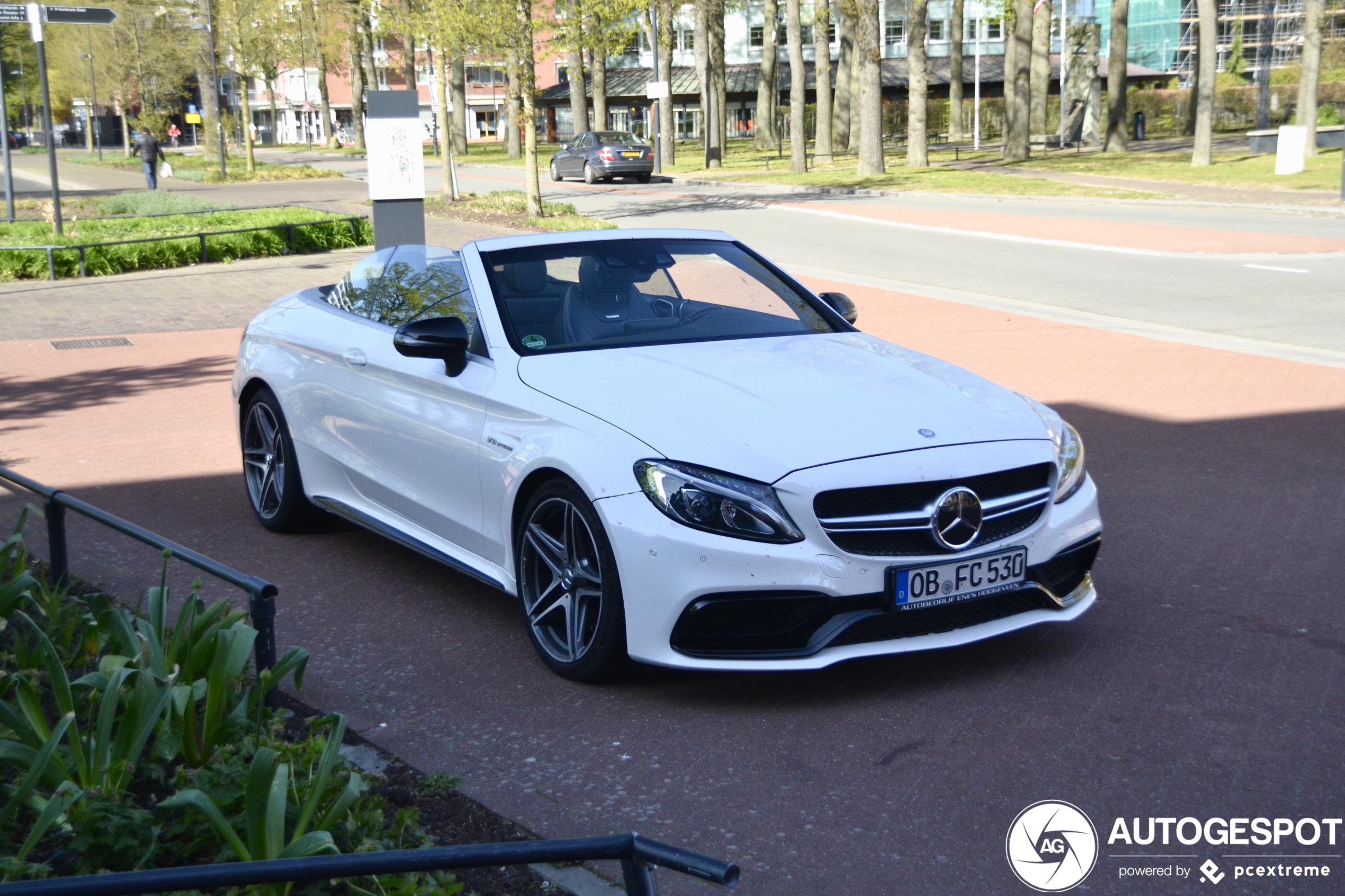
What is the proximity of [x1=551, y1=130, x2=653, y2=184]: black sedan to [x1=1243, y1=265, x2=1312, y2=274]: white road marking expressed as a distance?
85.8ft

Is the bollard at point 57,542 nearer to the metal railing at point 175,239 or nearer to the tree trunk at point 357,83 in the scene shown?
A: the metal railing at point 175,239

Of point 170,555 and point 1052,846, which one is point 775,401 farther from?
point 170,555

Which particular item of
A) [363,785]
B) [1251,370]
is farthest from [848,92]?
[363,785]

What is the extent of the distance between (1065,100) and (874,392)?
61320mm

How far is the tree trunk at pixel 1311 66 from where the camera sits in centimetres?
3434

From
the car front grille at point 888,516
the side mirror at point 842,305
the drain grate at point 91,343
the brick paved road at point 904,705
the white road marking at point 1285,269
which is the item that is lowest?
the brick paved road at point 904,705

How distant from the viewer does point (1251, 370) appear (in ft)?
34.4

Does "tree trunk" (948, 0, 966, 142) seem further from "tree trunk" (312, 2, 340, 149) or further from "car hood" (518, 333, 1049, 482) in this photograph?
"car hood" (518, 333, 1049, 482)

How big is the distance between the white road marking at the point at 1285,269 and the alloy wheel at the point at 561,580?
14.6 meters

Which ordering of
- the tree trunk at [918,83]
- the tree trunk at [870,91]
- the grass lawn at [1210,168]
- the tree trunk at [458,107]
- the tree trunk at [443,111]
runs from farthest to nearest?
the tree trunk at [458,107]
the tree trunk at [918,83]
the tree trunk at [870,91]
the grass lawn at [1210,168]
the tree trunk at [443,111]

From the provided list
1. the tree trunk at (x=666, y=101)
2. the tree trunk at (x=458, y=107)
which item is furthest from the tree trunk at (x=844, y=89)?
the tree trunk at (x=458, y=107)

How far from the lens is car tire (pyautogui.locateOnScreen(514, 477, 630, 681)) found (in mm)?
4406

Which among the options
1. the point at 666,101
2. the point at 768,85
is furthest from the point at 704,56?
the point at 768,85

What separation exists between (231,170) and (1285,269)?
40.9 meters
